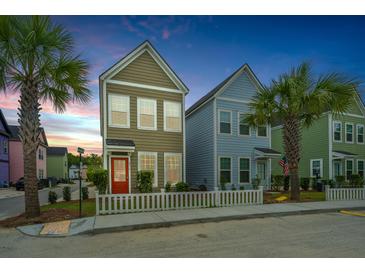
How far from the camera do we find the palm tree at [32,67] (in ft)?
25.7

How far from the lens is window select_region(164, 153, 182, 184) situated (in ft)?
47.5

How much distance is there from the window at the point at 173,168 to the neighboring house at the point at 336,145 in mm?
12942

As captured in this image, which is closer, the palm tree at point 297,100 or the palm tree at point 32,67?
the palm tree at point 32,67

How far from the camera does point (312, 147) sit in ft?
72.4

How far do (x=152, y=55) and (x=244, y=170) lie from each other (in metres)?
9.20

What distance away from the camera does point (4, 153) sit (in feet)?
98.1

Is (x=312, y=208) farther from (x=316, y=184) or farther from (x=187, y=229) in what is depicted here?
(x=316, y=184)

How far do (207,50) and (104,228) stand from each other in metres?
9.71

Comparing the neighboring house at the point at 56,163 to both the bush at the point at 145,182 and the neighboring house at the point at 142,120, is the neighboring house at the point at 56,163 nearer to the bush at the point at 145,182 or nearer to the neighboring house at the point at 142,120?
the neighboring house at the point at 142,120

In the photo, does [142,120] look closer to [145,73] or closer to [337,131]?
[145,73]

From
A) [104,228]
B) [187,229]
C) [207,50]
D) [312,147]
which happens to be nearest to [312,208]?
[187,229]

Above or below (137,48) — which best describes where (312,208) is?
below

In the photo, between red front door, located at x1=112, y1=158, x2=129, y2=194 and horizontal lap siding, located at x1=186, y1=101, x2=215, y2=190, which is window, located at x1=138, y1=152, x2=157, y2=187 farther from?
horizontal lap siding, located at x1=186, y1=101, x2=215, y2=190

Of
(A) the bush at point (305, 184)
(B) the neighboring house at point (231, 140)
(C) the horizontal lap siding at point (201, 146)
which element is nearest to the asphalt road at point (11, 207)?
(C) the horizontal lap siding at point (201, 146)
